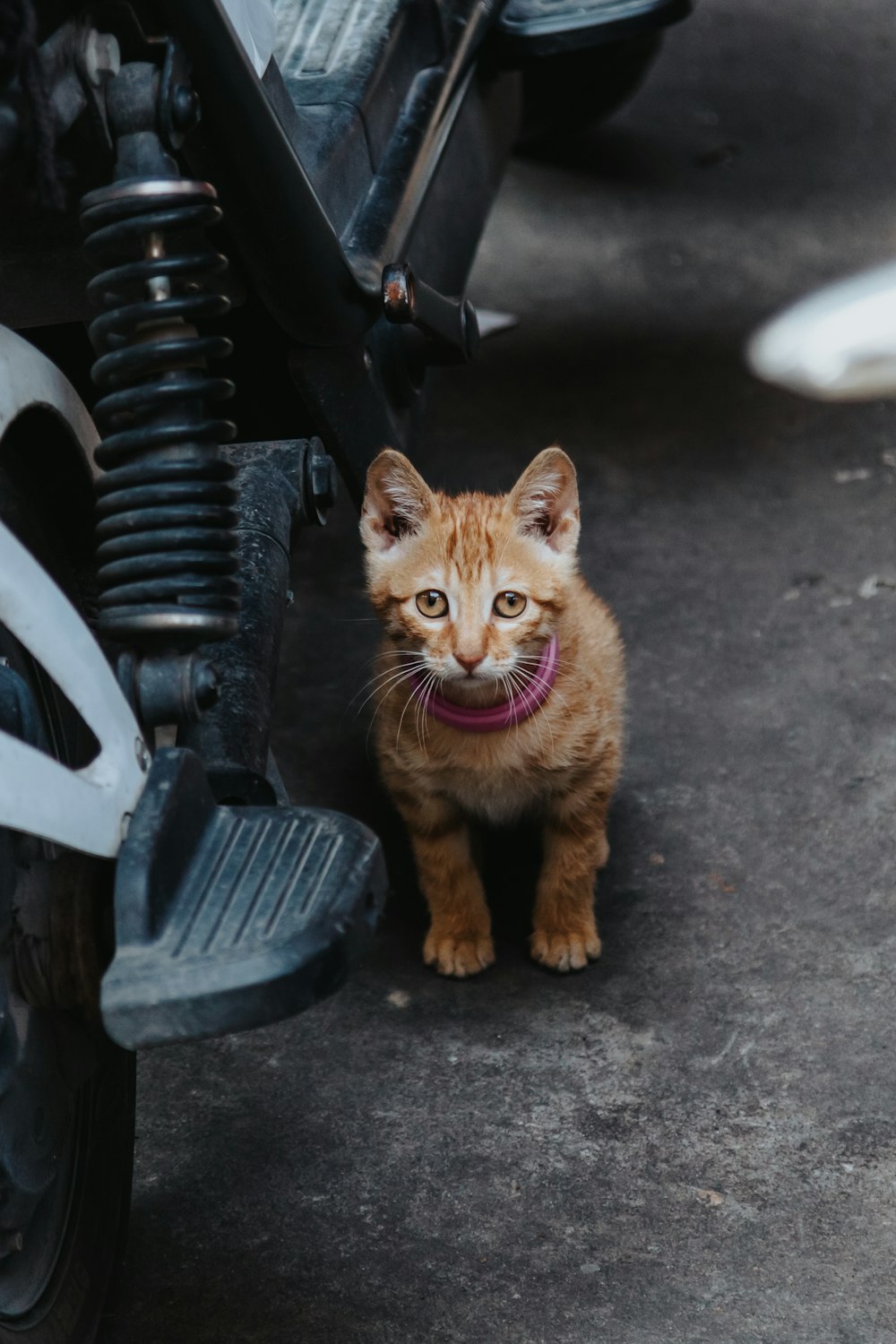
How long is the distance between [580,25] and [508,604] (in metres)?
1.26

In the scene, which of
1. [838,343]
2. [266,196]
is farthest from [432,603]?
[838,343]

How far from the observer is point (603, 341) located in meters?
3.67

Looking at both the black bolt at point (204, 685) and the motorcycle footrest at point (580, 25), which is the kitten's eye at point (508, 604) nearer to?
the black bolt at point (204, 685)

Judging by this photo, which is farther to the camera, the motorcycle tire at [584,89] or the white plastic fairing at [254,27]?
the motorcycle tire at [584,89]

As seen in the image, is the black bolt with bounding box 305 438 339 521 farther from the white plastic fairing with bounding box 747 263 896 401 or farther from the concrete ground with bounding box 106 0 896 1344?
the white plastic fairing with bounding box 747 263 896 401

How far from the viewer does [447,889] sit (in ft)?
6.56

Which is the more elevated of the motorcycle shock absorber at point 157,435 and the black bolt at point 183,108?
the black bolt at point 183,108

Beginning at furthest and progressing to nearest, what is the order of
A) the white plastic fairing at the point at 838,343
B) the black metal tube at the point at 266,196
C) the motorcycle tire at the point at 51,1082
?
the white plastic fairing at the point at 838,343 → the black metal tube at the point at 266,196 → the motorcycle tire at the point at 51,1082

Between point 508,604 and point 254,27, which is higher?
point 254,27

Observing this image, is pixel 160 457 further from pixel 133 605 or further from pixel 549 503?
pixel 549 503

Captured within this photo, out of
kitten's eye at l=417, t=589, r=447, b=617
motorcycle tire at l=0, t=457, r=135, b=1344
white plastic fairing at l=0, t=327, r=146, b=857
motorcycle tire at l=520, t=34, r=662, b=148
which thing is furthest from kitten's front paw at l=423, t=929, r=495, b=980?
motorcycle tire at l=520, t=34, r=662, b=148

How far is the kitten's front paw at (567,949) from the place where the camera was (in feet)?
6.38

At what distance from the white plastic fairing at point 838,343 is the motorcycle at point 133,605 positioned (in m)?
1.95

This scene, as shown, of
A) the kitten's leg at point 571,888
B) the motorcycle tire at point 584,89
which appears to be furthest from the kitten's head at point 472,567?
the motorcycle tire at point 584,89
